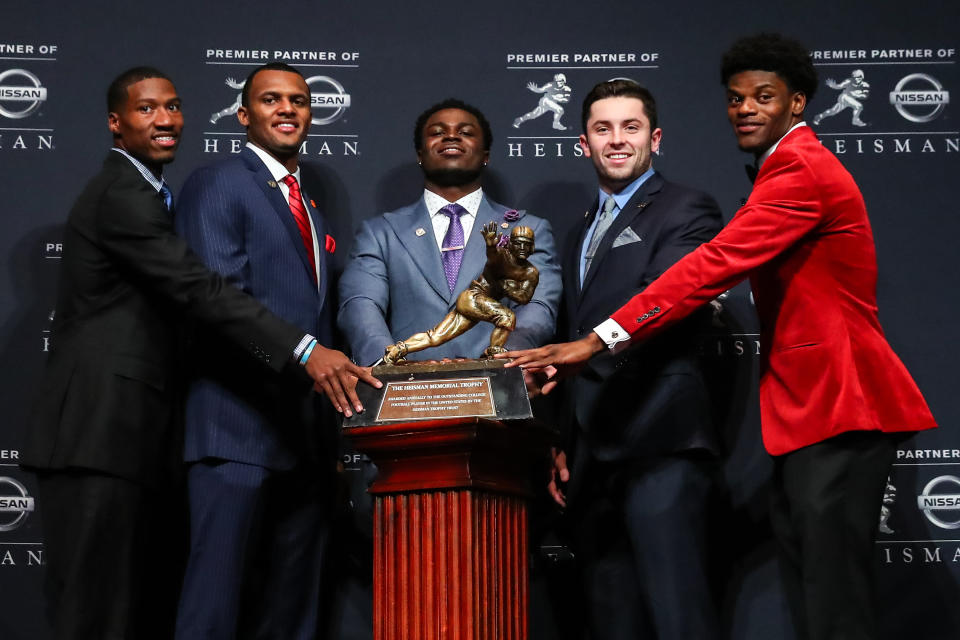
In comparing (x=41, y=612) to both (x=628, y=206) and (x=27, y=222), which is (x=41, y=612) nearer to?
(x=27, y=222)

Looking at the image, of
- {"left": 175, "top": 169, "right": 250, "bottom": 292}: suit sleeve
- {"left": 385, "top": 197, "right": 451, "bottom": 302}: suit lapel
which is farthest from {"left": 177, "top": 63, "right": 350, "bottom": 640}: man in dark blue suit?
{"left": 385, "top": 197, "right": 451, "bottom": 302}: suit lapel

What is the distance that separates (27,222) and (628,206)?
7.25 ft

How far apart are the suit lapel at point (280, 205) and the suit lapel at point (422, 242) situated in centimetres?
35

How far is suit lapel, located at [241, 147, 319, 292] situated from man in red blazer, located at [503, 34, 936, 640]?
0.90m

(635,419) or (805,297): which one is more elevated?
(805,297)

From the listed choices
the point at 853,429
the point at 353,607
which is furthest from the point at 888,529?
the point at 353,607

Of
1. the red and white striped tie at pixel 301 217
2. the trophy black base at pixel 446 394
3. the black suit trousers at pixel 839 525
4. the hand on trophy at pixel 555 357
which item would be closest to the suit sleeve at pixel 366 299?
the red and white striped tie at pixel 301 217

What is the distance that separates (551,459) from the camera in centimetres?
371

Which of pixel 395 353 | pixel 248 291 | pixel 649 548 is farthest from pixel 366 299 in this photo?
pixel 649 548

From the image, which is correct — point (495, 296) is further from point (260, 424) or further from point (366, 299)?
point (260, 424)

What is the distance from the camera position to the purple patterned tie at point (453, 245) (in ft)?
12.0

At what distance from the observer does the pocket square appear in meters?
3.49

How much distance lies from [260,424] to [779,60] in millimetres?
1776

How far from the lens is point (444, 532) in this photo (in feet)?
8.88
